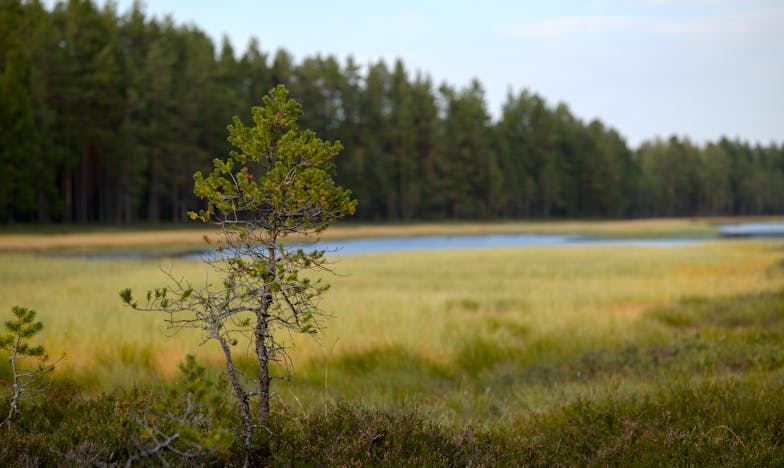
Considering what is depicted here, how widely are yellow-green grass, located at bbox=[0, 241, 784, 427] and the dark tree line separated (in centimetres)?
3513

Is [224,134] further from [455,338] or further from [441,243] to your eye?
[455,338]

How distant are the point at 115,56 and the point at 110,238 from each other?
26729mm

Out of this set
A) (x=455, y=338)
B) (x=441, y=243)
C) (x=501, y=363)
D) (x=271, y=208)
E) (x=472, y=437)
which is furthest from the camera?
(x=441, y=243)

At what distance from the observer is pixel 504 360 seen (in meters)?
11.0

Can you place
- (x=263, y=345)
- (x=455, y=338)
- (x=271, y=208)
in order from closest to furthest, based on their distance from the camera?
(x=263, y=345) → (x=271, y=208) → (x=455, y=338)

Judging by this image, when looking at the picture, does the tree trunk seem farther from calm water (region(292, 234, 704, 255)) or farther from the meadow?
calm water (region(292, 234, 704, 255))

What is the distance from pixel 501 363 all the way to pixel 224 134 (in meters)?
57.0

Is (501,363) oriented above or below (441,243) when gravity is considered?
above

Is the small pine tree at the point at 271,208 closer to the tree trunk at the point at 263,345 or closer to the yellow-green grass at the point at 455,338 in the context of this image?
the tree trunk at the point at 263,345

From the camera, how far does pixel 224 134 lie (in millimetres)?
63281

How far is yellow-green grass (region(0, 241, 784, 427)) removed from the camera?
823 centimetres

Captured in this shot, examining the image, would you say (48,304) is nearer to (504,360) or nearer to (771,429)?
(504,360)

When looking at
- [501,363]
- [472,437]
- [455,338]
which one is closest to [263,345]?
[472,437]

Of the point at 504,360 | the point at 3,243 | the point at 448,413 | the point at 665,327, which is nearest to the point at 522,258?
the point at 665,327
